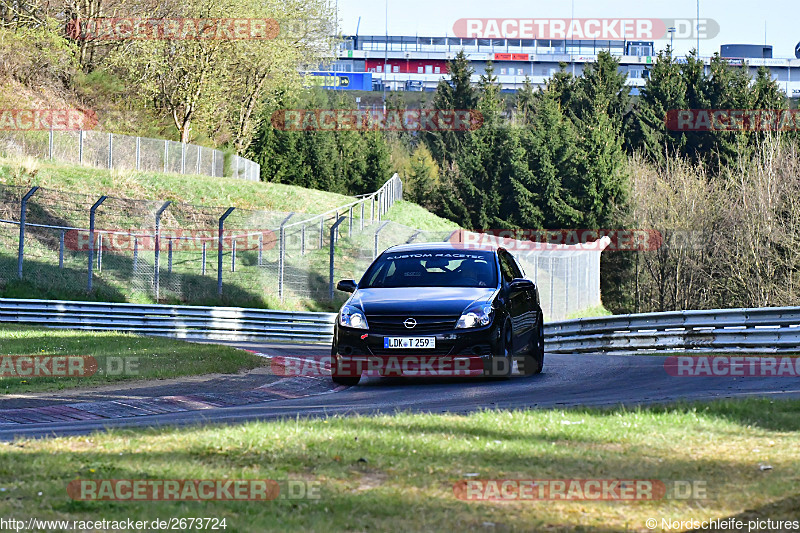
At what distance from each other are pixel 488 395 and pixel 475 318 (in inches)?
51.8

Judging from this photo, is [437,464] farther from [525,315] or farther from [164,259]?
[164,259]

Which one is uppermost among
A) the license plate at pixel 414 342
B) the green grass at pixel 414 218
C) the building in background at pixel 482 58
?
the building in background at pixel 482 58

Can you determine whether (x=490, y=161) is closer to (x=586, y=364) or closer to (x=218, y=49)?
(x=218, y=49)

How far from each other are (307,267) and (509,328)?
60.6 ft

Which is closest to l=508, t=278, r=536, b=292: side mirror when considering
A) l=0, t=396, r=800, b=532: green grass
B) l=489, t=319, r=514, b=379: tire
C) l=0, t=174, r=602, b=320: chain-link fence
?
l=489, t=319, r=514, b=379: tire

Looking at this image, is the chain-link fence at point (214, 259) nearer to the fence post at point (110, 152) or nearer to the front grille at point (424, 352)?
the fence post at point (110, 152)

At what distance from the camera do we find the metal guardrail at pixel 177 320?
24.6 meters

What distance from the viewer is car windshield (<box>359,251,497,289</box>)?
43.2ft

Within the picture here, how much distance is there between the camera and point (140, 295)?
94.8ft

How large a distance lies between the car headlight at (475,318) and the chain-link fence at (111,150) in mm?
31413

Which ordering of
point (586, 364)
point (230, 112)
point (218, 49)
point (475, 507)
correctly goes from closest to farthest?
point (475, 507)
point (586, 364)
point (218, 49)
point (230, 112)

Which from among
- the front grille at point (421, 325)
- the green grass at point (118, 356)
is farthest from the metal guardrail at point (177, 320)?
the front grille at point (421, 325)

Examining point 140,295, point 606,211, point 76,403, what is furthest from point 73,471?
point 606,211

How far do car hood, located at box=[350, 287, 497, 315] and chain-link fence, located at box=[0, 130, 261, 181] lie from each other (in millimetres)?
30293
